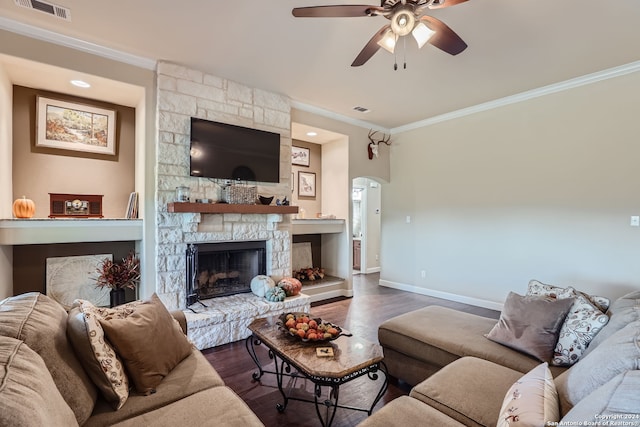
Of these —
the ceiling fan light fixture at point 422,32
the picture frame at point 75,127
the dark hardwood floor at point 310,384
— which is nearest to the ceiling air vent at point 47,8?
the picture frame at point 75,127

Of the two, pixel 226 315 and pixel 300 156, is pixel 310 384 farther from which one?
pixel 300 156

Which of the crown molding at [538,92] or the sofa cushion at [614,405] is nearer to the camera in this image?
the sofa cushion at [614,405]

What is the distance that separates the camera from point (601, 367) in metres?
1.18

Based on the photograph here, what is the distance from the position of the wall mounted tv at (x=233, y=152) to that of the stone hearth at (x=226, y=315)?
1.49 meters

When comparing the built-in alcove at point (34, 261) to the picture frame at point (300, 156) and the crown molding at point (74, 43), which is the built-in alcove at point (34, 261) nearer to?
the crown molding at point (74, 43)

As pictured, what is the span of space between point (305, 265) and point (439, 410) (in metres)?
4.09

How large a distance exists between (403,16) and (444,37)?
15.0 inches

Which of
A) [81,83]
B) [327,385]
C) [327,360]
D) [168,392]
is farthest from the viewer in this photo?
[81,83]

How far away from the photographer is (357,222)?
764 centimetres

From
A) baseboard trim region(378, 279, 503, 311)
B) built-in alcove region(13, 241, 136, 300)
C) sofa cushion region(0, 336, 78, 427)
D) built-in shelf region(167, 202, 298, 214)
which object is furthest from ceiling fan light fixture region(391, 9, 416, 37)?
baseboard trim region(378, 279, 503, 311)

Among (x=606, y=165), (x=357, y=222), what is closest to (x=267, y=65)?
(x=606, y=165)

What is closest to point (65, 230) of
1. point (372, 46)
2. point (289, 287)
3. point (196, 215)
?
point (196, 215)

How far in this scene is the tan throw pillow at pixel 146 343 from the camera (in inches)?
58.7

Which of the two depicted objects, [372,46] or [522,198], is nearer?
[372,46]
